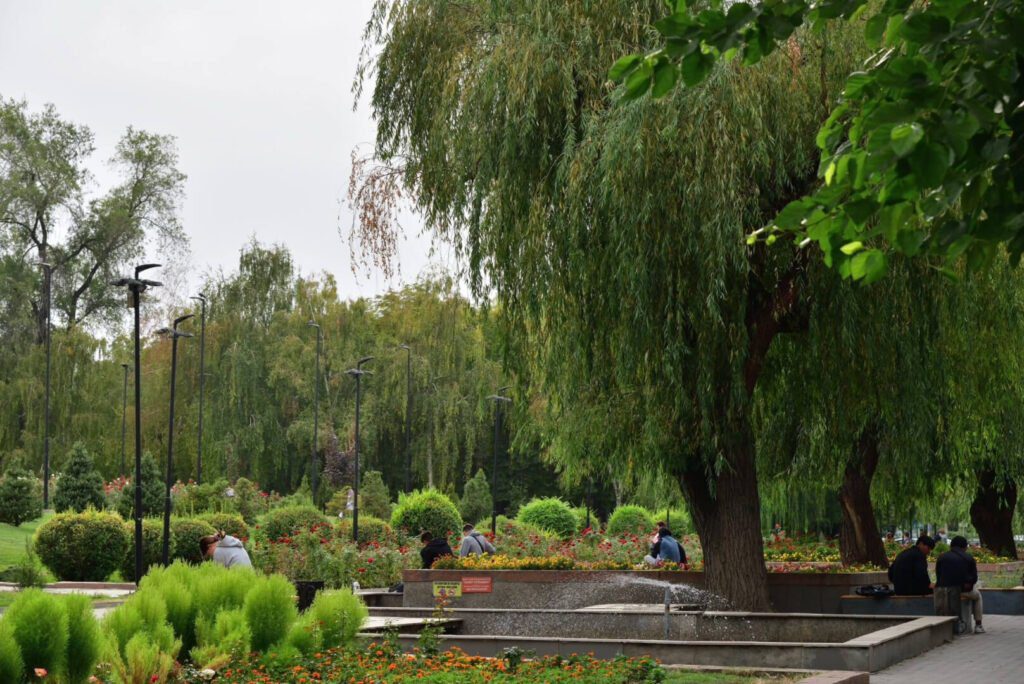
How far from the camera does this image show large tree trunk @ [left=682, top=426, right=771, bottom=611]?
16.2 m

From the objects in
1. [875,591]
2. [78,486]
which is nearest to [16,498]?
[78,486]

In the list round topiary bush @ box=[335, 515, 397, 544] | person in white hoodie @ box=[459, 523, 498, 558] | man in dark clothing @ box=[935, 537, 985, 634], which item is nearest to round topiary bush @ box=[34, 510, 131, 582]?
round topiary bush @ box=[335, 515, 397, 544]

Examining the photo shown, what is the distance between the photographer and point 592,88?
15.6 m

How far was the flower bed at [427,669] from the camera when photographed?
33.6 ft

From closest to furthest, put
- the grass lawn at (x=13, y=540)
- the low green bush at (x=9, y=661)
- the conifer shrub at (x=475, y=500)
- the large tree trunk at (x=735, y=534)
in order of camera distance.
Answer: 1. the low green bush at (x=9, y=661)
2. the large tree trunk at (x=735, y=534)
3. the grass lawn at (x=13, y=540)
4. the conifer shrub at (x=475, y=500)

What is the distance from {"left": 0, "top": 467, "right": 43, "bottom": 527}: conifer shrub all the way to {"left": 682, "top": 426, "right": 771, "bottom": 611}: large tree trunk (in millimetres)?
30719

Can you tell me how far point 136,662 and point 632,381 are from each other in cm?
717

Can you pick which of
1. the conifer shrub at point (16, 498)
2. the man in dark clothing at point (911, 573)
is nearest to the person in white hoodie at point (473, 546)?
the man in dark clothing at point (911, 573)

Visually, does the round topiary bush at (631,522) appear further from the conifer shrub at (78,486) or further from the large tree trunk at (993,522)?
the conifer shrub at (78,486)

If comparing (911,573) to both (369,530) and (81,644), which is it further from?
(369,530)

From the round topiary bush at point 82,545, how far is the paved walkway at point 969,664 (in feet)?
67.6

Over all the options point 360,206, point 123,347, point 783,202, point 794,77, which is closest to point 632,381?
point 783,202

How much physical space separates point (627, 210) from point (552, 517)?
29.7 metres

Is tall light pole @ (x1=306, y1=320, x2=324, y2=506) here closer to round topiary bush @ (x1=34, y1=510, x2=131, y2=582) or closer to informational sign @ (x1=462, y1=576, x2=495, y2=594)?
round topiary bush @ (x1=34, y1=510, x2=131, y2=582)
